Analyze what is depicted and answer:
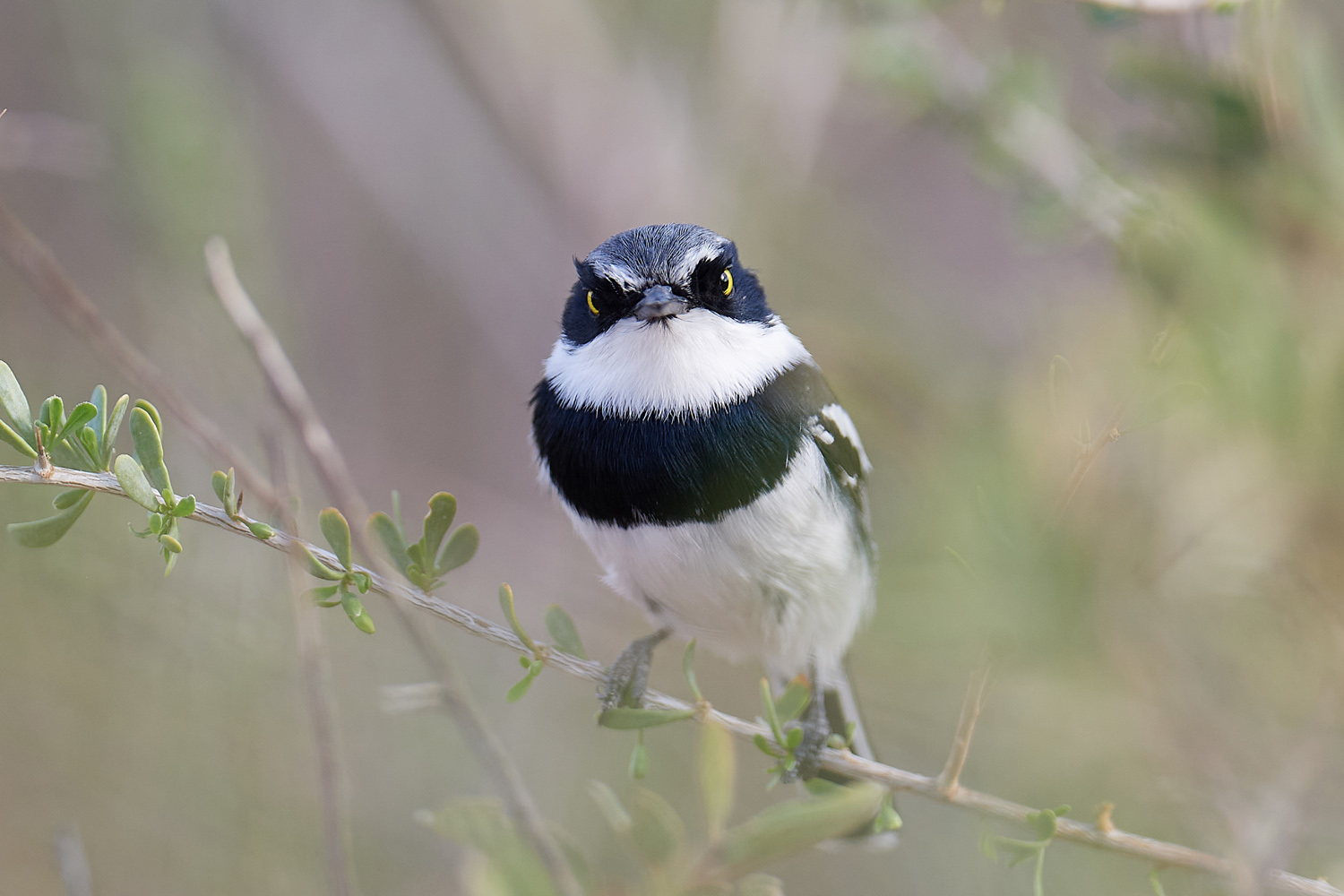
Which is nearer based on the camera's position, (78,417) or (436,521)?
(78,417)

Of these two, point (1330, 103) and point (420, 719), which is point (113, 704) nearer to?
point (420, 719)

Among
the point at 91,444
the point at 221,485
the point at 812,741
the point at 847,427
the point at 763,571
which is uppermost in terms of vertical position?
the point at 91,444

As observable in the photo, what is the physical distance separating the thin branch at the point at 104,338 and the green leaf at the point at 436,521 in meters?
0.23

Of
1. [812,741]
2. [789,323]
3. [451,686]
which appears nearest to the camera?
[451,686]

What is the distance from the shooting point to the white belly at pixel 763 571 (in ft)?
7.39

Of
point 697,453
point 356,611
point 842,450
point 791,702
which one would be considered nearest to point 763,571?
point 697,453

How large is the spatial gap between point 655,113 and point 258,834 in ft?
11.1

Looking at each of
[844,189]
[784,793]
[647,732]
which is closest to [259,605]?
[647,732]

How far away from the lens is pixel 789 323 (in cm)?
328

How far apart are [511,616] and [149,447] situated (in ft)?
1.91

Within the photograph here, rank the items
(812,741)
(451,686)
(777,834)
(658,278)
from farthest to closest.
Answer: (812,741) < (658,278) < (451,686) < (777,834)

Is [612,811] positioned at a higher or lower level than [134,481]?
lower

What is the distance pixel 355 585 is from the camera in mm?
1503

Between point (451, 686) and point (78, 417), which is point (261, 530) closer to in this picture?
point (78, 417)
